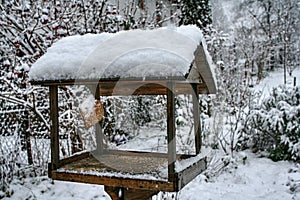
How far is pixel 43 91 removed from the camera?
15.1 feet

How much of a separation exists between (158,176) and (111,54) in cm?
66

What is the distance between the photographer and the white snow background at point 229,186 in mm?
4055

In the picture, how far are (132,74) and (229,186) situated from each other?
11.2 ft

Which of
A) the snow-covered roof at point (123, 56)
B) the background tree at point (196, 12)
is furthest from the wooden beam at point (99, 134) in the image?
the background tree at point (196, 12)

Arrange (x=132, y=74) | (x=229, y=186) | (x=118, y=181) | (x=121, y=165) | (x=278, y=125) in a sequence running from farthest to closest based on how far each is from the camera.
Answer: (x=278, y=125), (x=229, y=186), (x=121, y=165), (x=118, y=181), (x=132, y=74)

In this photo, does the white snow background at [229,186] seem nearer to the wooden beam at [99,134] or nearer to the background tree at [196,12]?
the wooden beam at [99,134]

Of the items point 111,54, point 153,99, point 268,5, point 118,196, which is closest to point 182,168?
point 118,196

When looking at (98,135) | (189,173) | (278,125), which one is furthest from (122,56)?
(278,125)

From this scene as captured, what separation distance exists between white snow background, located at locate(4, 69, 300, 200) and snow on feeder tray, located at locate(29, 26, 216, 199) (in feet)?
7.13

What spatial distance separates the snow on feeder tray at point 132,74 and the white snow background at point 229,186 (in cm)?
217

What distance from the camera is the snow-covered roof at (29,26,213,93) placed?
4.61ft

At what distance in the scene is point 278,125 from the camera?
4.98 metres

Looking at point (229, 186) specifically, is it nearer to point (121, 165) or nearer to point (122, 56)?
point (121, 165)

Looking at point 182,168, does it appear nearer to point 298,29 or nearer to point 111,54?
point 111,54
